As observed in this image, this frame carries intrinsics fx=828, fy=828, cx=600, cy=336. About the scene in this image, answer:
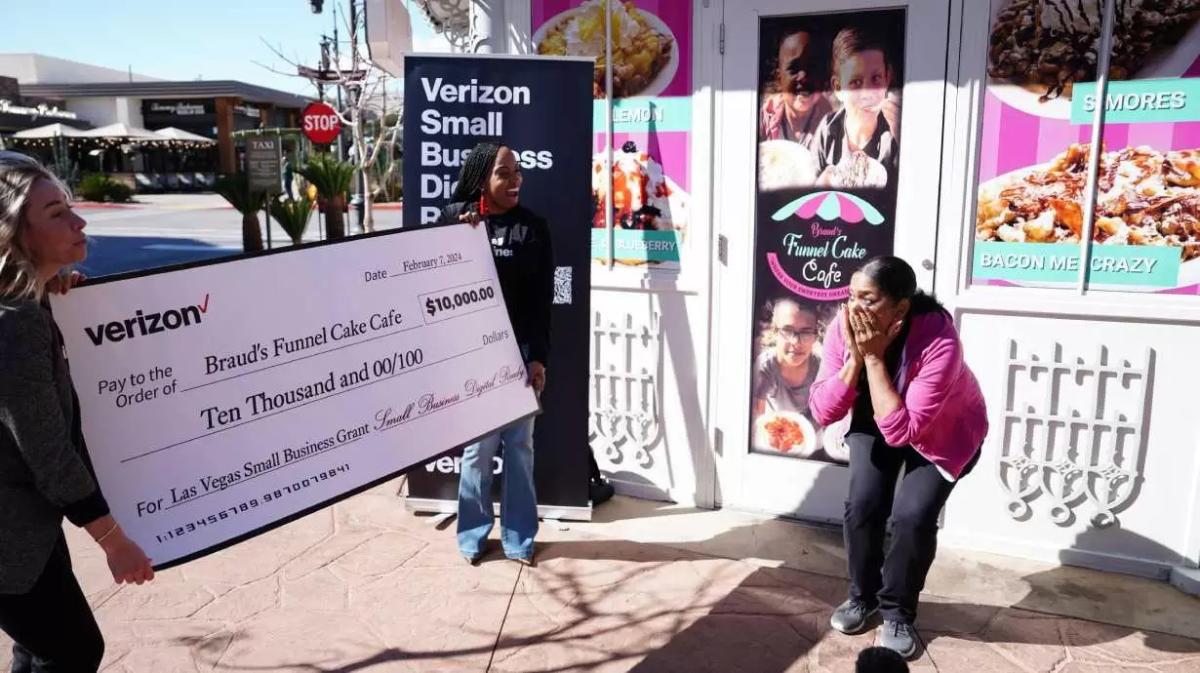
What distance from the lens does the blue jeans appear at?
3773 millimetres

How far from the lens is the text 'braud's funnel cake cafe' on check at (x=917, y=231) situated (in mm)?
3404

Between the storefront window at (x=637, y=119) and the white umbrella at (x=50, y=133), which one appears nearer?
the storefront window at (x=637, y=119)

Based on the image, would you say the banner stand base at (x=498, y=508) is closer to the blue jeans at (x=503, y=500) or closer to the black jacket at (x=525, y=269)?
the blue jeans at (x=503, y=500)

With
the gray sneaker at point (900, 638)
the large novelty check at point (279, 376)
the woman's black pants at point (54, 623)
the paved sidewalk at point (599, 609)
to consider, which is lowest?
the paved sidewalk at point (599, 609)

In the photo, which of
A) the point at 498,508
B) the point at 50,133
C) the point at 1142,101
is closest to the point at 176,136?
the point at 50,133

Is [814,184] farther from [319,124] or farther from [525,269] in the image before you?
[319,124]

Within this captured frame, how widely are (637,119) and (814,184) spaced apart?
959 mm

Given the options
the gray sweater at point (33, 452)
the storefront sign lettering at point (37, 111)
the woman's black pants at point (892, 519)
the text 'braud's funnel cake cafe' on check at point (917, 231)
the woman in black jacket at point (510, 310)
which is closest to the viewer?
the gray sweater at point (33, 452)

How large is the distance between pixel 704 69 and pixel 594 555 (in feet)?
7.83

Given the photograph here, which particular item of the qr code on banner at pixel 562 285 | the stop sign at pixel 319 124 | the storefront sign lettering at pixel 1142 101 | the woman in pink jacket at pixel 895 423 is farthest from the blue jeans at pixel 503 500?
the stop sign at pixel 319 124

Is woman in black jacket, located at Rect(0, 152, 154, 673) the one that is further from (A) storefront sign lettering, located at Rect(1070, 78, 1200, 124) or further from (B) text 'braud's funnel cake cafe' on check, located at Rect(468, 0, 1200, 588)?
(A) storefront sign lettering, located at Rect(1070, 78, 1200, 124)

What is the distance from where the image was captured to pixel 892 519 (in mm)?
3074

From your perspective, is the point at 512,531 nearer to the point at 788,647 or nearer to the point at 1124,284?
the point at 788,647

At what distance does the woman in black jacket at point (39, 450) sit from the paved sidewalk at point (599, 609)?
121cm
